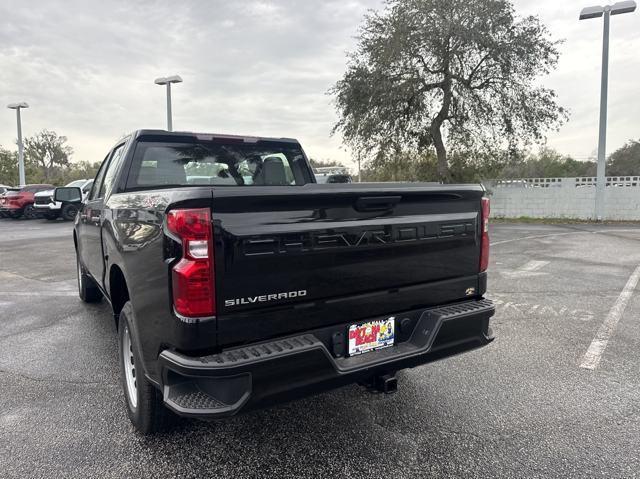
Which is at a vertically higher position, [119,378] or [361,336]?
[361,336]

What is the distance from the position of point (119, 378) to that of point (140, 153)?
1.82 metres

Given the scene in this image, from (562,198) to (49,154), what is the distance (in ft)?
182

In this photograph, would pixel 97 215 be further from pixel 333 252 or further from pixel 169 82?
pixel 169 82

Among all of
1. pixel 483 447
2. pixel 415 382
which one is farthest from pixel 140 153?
pixel 483 447

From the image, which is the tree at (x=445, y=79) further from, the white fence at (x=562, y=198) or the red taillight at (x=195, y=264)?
the red taillight at (x=195, y=264)

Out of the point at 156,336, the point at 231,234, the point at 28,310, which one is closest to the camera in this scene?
the point at 231,234

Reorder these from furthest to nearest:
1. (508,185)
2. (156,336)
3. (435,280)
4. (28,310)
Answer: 1. (508,185)
2. (28,310)
3. (435,280)
4. (156,336)

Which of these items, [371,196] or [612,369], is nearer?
[371,196]

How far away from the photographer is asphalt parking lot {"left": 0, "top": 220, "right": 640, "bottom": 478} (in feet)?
8.18

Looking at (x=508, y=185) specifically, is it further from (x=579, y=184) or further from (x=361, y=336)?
(x=361, y=336)

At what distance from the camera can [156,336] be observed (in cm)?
231

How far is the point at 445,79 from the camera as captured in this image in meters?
19.9

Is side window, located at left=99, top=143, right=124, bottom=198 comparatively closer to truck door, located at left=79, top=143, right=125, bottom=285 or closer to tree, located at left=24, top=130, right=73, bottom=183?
truck door, located at left=79, top=143, right=125, bottom=285

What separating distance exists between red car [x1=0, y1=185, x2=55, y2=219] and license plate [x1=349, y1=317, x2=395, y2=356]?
2365cm
